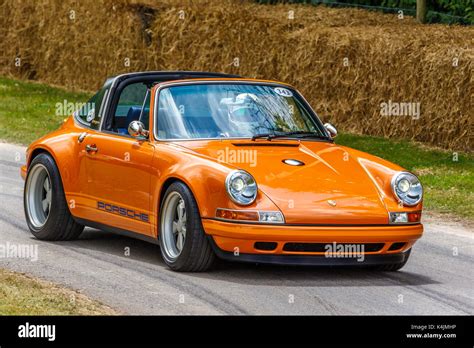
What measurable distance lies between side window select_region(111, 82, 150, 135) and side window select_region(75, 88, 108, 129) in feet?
0.48

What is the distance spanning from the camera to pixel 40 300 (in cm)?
914

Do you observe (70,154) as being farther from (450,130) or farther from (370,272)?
(450,130)

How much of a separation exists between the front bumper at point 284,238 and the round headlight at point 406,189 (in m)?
0.39

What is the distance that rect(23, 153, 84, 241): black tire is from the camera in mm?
11898

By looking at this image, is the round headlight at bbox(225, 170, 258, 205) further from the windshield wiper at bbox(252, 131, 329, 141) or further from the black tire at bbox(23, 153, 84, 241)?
the black tire at bbox(23, 153, 84, 241)

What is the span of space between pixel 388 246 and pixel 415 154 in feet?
31.5

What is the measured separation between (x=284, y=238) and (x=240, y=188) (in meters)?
0.52

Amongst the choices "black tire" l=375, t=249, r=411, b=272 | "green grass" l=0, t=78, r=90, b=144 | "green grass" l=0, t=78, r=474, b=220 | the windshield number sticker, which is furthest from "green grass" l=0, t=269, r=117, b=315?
"green grass" l=0, t=78, r=90, b=144

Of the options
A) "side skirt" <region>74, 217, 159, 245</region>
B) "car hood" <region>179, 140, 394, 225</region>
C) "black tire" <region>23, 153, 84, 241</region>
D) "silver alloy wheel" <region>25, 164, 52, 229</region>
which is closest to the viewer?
"car hood" <region>179, 140, 394, 225</region>

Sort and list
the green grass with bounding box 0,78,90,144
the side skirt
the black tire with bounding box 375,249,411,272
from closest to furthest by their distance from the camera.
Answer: the black tire with bounding box 375,249,411,272, the side skirt, the green grass with bounding box 0,78,90,144

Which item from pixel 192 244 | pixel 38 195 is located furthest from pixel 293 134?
pixel 38 195

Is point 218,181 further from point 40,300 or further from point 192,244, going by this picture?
point 40,300

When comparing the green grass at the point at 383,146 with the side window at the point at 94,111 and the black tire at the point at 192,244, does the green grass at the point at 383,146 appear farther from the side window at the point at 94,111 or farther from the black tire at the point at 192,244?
the black tire at the point at 192,244
